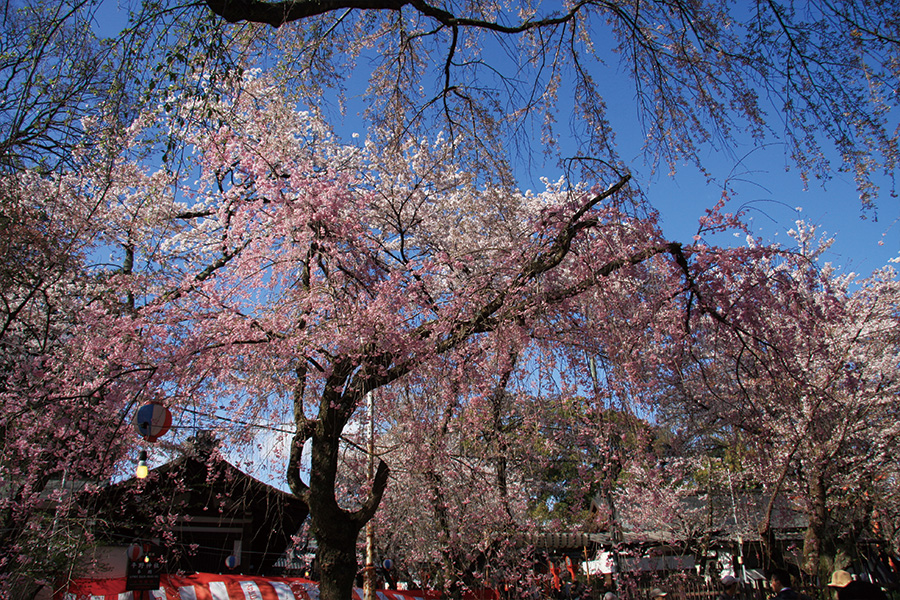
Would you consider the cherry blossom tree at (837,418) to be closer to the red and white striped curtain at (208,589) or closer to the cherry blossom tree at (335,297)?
the cherry blossom tree at (335,297)

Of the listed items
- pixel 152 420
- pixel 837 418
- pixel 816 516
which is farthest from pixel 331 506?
pixel 837 418

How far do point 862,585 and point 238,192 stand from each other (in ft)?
21.7

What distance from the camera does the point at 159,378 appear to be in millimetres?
5445

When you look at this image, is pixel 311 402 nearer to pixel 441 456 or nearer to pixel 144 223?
pixel 441 456

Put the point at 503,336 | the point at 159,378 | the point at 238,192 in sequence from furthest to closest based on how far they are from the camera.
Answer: the point at 238,192
the point at 159,378
the point at 503,336

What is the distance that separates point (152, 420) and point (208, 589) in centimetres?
493

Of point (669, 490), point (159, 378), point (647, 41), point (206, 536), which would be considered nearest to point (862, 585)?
point (647, 41)

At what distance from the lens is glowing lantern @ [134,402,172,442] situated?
193 inches

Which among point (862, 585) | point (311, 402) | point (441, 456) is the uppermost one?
point (311, 402)

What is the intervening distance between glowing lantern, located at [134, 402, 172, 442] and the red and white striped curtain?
3.87m

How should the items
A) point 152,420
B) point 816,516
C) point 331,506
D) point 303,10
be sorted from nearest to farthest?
point 303,10
point 152,420
point 331,506
point 816,516

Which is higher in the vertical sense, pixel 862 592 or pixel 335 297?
pixel 335 297

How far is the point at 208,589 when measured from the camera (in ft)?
27.7

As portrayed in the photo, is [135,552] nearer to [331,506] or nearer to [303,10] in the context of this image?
[331,506]
